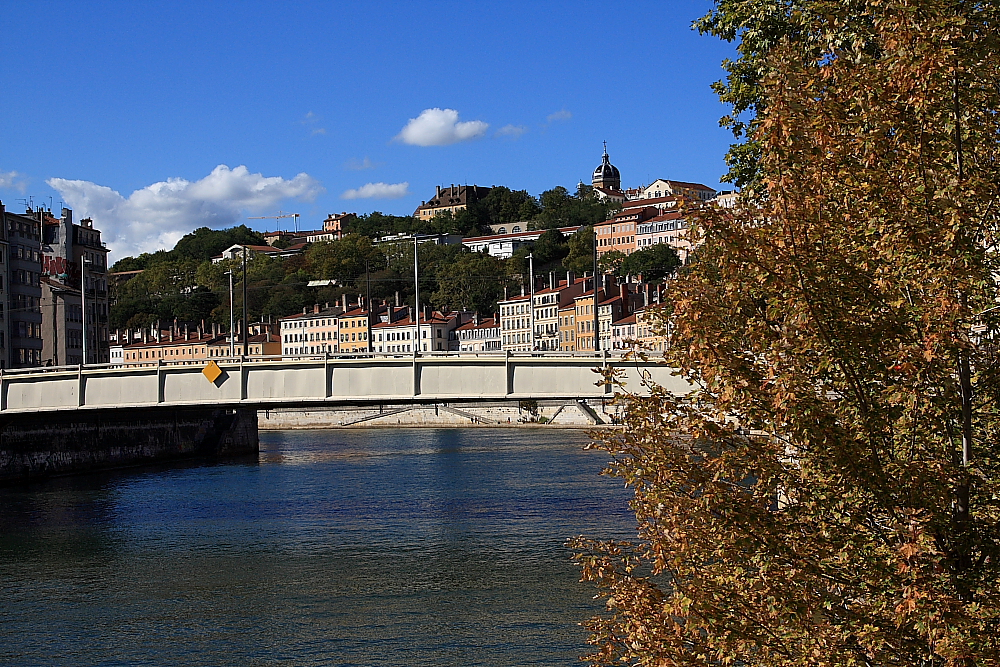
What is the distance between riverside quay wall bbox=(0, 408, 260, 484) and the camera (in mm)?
56281

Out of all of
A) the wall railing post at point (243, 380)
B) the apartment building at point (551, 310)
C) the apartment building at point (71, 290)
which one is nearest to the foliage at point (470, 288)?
the apartment building at point (551, 310)

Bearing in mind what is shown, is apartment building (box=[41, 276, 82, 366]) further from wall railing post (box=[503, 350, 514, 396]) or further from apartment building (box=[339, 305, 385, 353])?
apartment building (box=[339, 305, 385, 353])

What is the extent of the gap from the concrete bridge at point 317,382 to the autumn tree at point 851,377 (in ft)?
77.5

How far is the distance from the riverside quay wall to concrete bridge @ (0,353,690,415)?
1.05 m

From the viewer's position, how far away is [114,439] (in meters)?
66.6

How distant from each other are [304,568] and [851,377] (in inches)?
976

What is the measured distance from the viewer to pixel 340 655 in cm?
2252

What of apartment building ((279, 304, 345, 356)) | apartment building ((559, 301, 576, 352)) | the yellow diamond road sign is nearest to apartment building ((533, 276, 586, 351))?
apartment building ((559, 301, 576, 352))

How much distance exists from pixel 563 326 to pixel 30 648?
383 feet

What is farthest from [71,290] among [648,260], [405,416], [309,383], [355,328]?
[648,260]

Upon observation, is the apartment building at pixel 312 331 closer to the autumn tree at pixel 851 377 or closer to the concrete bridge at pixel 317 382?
the concrete bridge at pixel 317 382

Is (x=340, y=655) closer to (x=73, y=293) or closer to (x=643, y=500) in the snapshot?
(x=643, y=500)

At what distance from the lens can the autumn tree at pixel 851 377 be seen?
335 inches

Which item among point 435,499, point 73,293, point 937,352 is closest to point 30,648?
point 937,352
